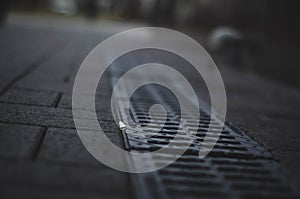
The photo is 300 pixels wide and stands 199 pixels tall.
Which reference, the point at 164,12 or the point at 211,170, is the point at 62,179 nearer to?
the point at 211,170

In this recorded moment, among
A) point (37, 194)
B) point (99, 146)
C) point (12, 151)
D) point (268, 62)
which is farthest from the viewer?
point (268, 62)

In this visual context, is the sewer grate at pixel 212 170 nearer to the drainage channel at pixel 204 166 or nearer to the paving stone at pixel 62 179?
the drainage channel at pixel 204 166

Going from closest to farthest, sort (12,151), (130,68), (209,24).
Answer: (12,151)
(130,68)
(209,24)

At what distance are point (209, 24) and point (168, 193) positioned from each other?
16.1 meters

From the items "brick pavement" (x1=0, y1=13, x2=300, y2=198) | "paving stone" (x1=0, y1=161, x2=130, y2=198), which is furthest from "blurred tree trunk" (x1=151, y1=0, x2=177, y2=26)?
"paving stone" (x1=0, y1=161, x2=130, y2=198)

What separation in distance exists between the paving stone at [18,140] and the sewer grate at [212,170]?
644 mm

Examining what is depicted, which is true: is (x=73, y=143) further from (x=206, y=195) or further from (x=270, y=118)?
(x=270, y=118)

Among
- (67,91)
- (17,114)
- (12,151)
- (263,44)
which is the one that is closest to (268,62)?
(263,44)

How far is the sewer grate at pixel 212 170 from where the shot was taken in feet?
7.72

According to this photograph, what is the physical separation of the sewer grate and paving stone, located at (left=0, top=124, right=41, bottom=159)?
64 centimetres

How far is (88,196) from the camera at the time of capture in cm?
213

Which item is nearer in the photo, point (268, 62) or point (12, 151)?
point (12, 151)

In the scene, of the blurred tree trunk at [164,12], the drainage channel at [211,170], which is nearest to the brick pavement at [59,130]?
the drainage channel at [211,170]

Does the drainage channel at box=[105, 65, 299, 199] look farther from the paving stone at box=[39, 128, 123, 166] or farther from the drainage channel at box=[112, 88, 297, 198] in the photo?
the paving stone at box=[39, 128, 123, 166]
